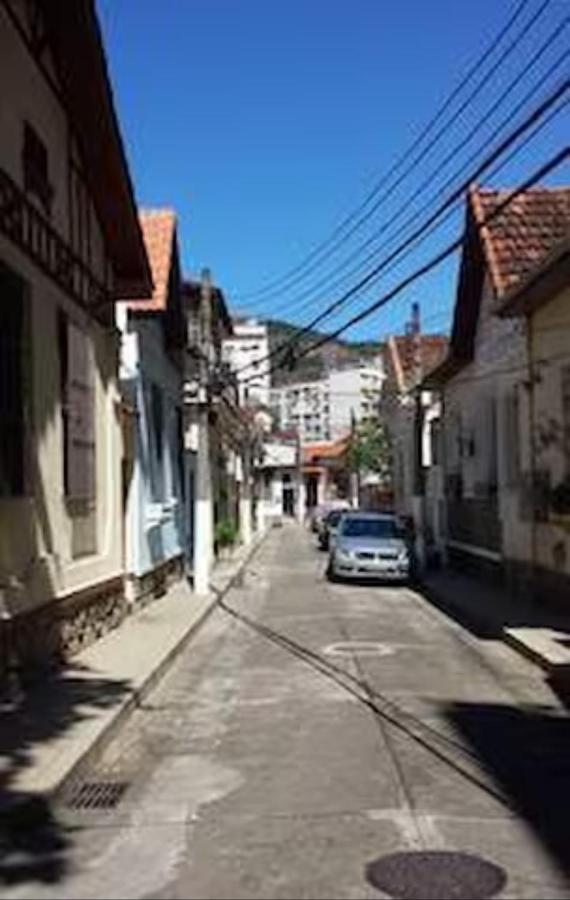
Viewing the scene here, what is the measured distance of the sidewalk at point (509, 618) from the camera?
18.6 meters

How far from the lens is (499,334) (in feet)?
95.0

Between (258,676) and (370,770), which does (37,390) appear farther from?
(370,770)

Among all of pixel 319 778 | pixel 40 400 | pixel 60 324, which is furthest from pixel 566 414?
pixel 319 778

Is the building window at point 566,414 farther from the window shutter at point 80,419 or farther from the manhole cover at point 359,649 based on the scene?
the window shutter at point 80,419

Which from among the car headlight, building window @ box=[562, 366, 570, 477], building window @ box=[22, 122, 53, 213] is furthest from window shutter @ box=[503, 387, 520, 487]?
building window @ box=[22, 122, 53, 213]

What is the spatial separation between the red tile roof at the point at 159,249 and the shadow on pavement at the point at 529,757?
13588 millimetres

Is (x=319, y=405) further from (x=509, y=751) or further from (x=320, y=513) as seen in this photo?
(x=509, y=751)

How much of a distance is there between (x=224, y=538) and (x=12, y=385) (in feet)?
103

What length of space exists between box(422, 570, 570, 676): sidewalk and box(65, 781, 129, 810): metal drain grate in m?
6.87

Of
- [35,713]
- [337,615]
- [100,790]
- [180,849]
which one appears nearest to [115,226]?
[337,615]

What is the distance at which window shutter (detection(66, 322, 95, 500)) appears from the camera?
18.8 meters

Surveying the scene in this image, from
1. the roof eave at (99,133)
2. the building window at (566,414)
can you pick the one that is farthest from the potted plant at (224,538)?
the roof eave at (99,133)

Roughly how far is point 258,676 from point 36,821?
7828 millimetres

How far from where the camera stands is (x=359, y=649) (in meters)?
20.6
